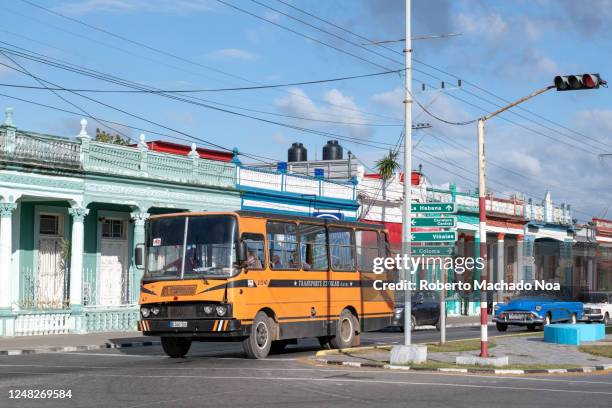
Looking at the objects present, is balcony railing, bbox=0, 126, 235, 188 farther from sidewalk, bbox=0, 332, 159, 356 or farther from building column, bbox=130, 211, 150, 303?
sidewalk, bbox=0, 332, 159, 356

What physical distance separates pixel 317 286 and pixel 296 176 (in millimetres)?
19955

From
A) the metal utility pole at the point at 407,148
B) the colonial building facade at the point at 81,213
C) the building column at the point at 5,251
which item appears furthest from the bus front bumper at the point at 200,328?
the colonial building facade at the point at 81,213

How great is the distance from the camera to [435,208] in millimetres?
24547

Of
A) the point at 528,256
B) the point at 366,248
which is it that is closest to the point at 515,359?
the point at 366,248

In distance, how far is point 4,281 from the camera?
29906 millimetres

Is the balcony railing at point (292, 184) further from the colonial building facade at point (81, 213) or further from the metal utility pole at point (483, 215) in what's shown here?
the metal utility pole at point (483, 215)

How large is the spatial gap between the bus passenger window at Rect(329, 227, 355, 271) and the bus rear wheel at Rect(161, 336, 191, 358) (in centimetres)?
434

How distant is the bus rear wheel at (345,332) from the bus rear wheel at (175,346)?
4108 mm

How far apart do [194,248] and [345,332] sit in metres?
6.02

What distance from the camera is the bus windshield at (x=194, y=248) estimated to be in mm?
20641

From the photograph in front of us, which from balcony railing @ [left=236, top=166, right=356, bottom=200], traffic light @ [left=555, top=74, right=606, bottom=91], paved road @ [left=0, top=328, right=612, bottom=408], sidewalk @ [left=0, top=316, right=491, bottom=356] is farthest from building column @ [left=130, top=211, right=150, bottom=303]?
traffic light @ [left=555, top=74, right=606, bottom=91]

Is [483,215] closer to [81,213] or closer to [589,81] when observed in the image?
[589,81]

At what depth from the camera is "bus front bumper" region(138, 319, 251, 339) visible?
20328mm

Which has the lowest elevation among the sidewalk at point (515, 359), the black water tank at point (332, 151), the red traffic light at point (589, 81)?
the sidewalk at point (515, 359)
